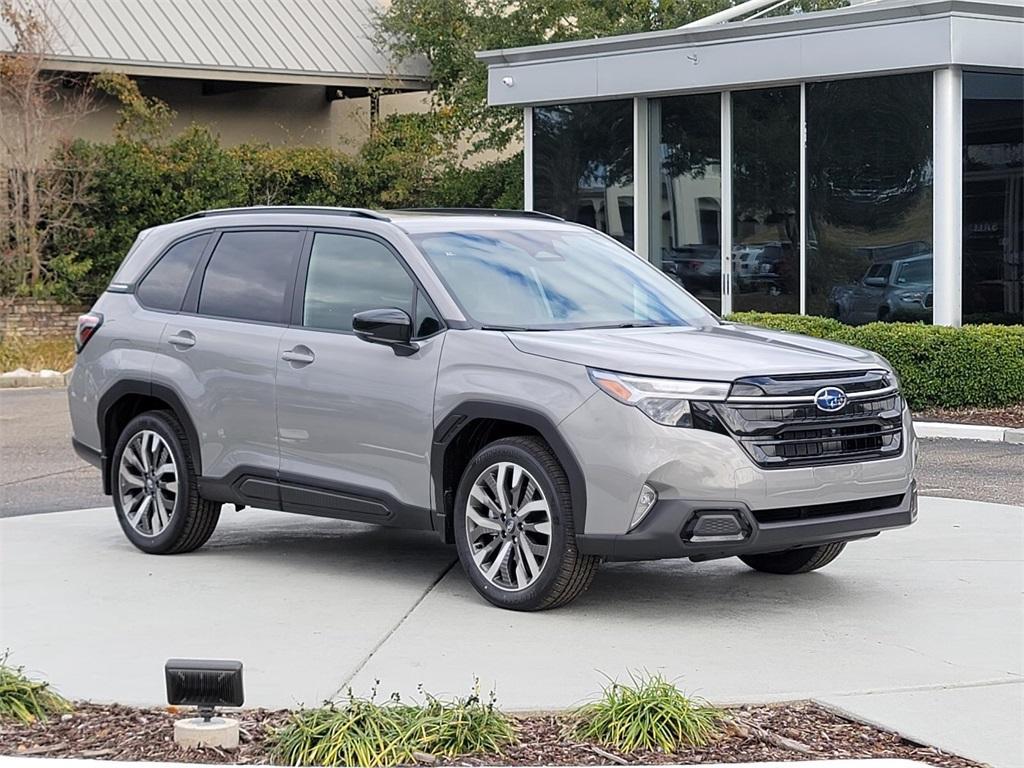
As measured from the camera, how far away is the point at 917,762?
5.28 meters

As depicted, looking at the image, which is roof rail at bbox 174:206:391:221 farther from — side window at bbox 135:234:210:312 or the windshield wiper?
the windshield wiper

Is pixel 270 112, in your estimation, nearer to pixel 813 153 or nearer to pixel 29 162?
pixel 29 162

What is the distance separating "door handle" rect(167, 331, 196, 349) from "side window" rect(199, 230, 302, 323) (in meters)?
0.18

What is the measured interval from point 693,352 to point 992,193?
11862 millimetres

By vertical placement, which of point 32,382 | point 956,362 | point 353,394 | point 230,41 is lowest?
point 32,382

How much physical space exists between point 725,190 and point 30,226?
40.2 feet

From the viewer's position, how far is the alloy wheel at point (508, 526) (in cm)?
759

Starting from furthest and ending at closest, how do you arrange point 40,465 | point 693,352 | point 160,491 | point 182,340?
point 40,465, point 160,491, point 182,340, point 693,352

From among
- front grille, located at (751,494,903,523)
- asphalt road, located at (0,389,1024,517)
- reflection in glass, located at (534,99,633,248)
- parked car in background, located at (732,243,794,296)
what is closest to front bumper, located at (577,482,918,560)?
front grille, located at (751,494,903,523)

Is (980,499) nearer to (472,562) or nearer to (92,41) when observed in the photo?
(472,562)

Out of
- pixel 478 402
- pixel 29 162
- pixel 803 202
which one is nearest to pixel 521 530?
pixel 478 402

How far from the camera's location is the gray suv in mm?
7281

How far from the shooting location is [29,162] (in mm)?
26766

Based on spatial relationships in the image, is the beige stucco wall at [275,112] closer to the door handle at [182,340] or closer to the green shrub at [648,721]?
the door handle at [182,340]
